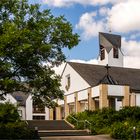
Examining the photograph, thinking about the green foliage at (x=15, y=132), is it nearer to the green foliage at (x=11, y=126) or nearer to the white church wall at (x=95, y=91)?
the green foliage at (x=11, y=126)

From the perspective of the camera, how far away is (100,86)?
4412 centimetres

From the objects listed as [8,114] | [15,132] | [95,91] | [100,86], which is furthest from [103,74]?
[15,132]

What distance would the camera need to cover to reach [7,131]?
28.7 meters

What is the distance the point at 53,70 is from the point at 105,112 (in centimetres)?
1142

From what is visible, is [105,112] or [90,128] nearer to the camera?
[90,128]

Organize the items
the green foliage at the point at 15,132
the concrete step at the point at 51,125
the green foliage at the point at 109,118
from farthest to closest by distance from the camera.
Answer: the concrete step at the point at 51,125 → the green foliage at the point at 109,118 → the green foliage at the point at 15,132

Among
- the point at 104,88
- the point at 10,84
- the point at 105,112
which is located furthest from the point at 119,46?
the point at 10,84

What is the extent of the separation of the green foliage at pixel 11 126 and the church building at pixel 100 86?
13.7 m

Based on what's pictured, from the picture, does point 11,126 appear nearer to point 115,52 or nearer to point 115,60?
point 115,60

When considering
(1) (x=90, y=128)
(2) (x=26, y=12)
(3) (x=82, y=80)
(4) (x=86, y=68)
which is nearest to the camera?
(2) (x=26, y=12)

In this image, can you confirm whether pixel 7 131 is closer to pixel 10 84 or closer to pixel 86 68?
pixel 10 84

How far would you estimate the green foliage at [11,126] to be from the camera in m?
28.4

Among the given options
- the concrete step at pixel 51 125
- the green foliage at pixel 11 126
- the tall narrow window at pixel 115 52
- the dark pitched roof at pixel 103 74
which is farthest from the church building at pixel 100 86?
the green foliage at pixel 11 126

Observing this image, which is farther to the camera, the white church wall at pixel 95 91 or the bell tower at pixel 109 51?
the bell tower at pixel 109 51
